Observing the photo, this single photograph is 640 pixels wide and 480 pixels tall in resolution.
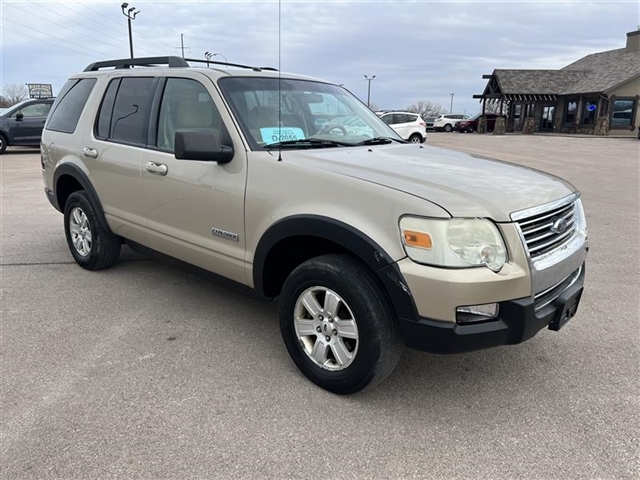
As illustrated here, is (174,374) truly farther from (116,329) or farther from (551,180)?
(551,180)

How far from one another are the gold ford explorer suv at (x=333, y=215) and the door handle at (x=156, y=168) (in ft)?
0.06

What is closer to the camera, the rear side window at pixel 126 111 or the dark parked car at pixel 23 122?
the rear side window at pixel 126 111

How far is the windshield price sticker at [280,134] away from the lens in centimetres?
338

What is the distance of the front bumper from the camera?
247 centimetres

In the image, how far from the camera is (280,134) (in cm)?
342

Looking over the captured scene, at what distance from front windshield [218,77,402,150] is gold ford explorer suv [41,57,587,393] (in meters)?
0.01

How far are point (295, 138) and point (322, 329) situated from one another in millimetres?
1333

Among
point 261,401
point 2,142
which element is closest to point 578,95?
point 2,142

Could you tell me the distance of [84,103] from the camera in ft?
15.9

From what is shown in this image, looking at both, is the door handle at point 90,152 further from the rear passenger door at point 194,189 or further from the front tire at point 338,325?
the front tire at point 338,325

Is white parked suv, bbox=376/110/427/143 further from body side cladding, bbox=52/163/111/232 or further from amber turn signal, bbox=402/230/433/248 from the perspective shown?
amber turn signal, bbox=402/230/433/248

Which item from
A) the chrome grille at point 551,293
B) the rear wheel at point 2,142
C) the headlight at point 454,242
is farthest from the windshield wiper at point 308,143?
the rear wheel at point 2,142

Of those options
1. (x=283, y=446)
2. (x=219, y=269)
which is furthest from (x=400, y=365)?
(x=219, y=269)

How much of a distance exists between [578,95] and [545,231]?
1582 inches
